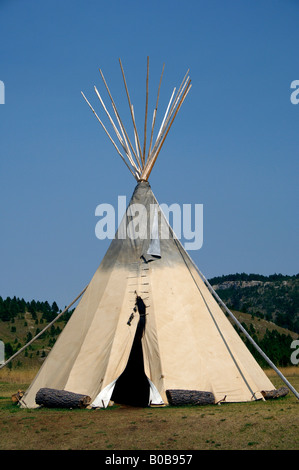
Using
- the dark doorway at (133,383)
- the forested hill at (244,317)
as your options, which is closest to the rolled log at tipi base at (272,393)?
the dark doorway at (133,383)

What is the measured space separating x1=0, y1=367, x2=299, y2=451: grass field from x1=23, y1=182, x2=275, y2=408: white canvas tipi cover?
0.72 metres

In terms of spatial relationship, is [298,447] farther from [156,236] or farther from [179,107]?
[179,107]

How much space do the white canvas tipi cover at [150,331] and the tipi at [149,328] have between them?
0.07ft

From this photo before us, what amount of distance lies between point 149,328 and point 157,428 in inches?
137

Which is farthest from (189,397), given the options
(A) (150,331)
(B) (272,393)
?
(B) (272,393)

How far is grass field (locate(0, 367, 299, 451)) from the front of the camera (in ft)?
28.3

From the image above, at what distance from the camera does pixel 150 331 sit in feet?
41.9

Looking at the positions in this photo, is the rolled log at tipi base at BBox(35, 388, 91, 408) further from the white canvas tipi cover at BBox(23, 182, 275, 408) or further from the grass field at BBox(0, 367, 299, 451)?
the white canvas tipi cover at BBox(23, 182, 275, 408)

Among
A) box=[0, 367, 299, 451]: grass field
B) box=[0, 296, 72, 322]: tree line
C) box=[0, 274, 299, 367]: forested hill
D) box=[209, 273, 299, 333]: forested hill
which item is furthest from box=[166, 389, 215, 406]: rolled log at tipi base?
box=[209, 273, 299, 333]: forested hill

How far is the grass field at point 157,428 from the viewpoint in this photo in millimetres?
8625

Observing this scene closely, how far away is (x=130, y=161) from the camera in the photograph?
1559 cm
